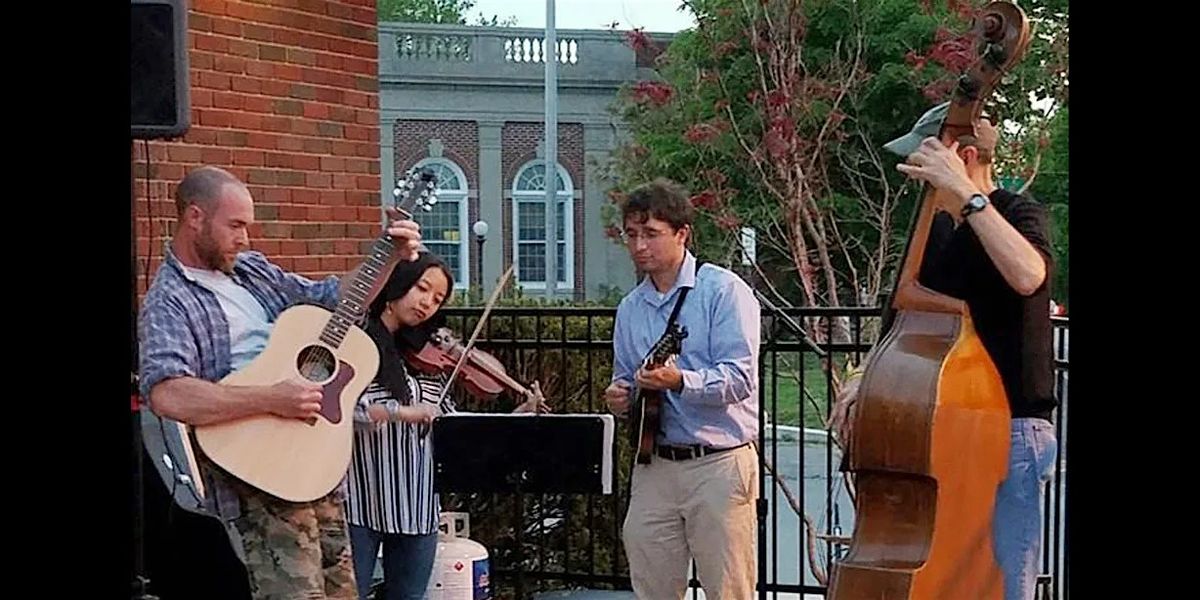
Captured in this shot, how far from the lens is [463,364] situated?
4.31 metres

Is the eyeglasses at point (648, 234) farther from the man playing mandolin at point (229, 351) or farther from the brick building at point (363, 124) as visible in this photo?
the man playing mandolin at point (229, 351)

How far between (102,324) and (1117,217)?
1.46 m

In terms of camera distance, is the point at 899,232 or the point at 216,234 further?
the point at 899,232

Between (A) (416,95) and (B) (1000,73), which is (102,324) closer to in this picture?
(B) (1000,73)

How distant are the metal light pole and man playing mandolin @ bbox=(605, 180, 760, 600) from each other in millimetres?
1113

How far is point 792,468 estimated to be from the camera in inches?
261

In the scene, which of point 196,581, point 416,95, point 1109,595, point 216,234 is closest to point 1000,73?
point 1109,595

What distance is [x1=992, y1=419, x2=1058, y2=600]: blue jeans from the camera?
3.14m

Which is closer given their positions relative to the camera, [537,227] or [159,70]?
[159,70]

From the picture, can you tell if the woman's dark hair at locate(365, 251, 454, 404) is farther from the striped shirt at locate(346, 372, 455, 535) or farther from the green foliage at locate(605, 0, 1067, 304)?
the green foliage at locate(605, 0, 1067, 304)

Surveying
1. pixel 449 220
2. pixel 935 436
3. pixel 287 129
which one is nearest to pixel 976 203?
pixel 935 436

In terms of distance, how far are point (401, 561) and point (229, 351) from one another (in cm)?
Result: 107

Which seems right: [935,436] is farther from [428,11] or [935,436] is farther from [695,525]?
[428,11]

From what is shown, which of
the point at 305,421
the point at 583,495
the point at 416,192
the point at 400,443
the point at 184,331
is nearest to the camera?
the point at 184,331
